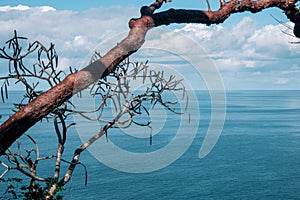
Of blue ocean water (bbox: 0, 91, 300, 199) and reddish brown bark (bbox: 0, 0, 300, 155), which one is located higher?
reddish brown bark (bbox: 0, 0, 300, 155)

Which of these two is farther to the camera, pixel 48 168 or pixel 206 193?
pixel 48 168

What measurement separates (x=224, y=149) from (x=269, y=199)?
718 inches

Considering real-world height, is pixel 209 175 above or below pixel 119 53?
below

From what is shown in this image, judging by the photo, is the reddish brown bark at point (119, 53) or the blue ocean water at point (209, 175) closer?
the reddish brown bark at point (119, 53)

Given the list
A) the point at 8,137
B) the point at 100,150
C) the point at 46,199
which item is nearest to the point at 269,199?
the point at 100,150

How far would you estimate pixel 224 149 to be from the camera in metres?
54.2

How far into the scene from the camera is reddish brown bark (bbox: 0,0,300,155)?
113 inches

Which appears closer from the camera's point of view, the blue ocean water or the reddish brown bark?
the reddish brown bark

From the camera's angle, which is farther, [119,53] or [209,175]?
[209,175]

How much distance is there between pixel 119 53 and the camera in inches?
131

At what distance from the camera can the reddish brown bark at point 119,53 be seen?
2882 mm

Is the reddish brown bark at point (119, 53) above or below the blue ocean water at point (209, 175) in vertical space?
above

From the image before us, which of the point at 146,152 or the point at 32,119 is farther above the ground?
the point at 32,119

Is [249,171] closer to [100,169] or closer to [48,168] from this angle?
[100,169]
